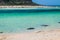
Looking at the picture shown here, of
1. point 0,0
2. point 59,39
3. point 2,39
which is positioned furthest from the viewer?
point 0,0

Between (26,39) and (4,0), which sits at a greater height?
(26,39)

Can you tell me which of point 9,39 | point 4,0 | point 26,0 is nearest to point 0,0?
point 4,0

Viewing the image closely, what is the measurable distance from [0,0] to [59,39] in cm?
8923

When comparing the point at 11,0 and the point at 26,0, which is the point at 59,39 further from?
the point at 26,0

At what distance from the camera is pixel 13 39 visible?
1088cm

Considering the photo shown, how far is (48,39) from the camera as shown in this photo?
10.4 metres

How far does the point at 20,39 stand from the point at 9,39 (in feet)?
2.27

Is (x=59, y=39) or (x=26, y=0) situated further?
(x=26, y=0)

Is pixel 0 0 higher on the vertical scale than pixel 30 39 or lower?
lower

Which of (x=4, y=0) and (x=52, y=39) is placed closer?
Answer: (x=52, y=39)

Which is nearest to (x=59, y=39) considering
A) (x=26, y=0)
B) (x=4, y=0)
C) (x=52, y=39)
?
(x=52, y=39)

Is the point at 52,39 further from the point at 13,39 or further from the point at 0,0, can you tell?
the point at 0,0

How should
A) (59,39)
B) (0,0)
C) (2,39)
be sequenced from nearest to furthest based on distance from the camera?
1. (59,39)
2. (2,39)
3. (0,0)

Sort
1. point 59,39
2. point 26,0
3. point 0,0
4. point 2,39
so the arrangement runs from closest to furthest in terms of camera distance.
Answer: point 59,39, point 2,39, point 0,0, point 26,0
